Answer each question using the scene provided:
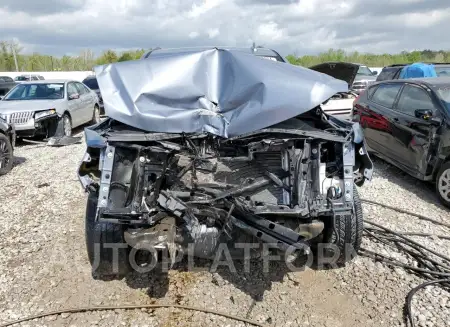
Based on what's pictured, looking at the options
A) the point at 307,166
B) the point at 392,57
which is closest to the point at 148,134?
the point at 307,166

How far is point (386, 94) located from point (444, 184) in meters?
2.04

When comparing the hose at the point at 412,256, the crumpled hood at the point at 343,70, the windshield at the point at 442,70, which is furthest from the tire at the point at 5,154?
the windshield at the point at 442,70

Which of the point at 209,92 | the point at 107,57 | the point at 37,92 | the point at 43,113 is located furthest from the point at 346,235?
the point at 107,57

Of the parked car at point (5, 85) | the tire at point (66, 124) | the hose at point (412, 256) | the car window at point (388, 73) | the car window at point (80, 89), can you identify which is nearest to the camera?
the hose at point (412, 256)

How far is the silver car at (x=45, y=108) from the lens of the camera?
8.18 m

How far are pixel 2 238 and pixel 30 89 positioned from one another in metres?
6.61

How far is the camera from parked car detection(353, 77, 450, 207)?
15.2ft

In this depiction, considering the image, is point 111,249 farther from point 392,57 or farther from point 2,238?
point 392,57

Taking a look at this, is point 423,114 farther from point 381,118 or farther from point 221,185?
point 221,185

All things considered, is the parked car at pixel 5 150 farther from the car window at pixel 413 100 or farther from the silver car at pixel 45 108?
the car window at pixel 413 100

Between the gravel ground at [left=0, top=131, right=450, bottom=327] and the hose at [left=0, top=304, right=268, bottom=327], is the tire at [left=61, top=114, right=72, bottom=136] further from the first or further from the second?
the hose at [left=0, top=304, right=268, bottom=327]

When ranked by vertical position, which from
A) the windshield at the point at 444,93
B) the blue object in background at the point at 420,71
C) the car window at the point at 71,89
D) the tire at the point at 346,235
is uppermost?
the blue object in background at the point at 420,71

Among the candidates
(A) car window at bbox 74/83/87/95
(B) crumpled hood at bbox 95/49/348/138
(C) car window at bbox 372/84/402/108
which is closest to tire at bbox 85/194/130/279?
(B) crumpled hood at bbox 95/49/348/138

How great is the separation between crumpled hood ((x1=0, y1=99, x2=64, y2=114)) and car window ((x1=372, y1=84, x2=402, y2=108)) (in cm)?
679
